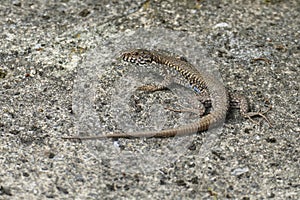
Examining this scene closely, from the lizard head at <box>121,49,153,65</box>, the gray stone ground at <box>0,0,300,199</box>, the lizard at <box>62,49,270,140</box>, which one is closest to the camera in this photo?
the gray stone ground at <box>0,0,300,199</box>

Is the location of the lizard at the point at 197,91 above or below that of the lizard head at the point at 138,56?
below

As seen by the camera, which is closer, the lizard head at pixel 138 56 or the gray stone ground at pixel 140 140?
the gray stone ground at pixel 140 140

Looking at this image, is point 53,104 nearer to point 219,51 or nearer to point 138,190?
point 138,190

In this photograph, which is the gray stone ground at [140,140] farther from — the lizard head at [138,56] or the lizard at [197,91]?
the lizard head at [138,56]

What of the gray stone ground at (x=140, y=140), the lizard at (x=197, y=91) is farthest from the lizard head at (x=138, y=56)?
the gray stone ground at (x=140, y=140)

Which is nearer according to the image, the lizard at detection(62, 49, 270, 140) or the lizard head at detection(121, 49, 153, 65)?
the lizard at detection(62, 49, 270, 140)

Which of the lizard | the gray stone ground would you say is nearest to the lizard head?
the lizard

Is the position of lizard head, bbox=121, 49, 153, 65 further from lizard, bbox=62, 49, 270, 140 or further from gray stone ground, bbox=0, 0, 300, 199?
gray stone ground, bbox=0, 0, 300, 199

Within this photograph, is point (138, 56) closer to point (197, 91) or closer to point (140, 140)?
point (197, 91)

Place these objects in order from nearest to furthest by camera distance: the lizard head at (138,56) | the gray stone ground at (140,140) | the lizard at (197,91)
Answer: the gray stone ground at (140,140), the lizard at (197,91), the lizard head at (138,56)
